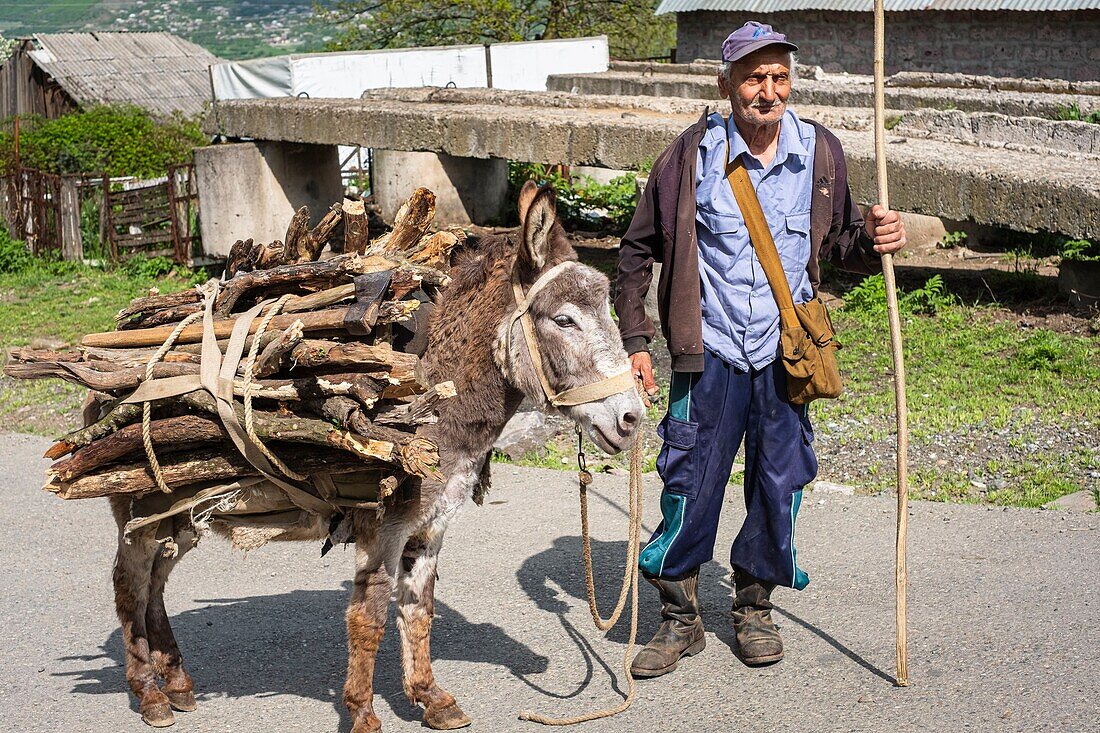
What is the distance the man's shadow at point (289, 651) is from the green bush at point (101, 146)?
1440 centimetres

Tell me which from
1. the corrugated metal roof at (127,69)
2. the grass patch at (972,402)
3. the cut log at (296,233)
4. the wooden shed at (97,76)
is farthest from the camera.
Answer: the wooden shed at (97,76)

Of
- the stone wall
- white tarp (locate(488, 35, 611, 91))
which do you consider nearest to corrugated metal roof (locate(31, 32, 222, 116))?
white tarp (locate(488, 35, 611, 91))

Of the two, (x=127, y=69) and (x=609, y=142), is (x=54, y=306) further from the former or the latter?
(x=127, y=69)

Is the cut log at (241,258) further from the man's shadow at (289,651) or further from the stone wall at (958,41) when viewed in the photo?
the stone wall at (958,41)

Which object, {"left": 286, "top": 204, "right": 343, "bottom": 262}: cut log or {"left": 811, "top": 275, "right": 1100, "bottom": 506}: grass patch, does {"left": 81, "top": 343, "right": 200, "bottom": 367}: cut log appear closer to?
{"left": 286, "top": 204, "right": 343, "bottom": 262}: cut log

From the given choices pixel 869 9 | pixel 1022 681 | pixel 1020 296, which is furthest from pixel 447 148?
pixel 1022 681

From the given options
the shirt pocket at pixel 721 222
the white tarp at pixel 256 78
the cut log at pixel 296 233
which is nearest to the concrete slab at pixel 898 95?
the white tarp at pixel 256 78

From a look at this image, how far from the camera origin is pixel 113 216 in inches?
614

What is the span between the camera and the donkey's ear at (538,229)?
358cm

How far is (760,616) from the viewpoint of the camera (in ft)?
14.6

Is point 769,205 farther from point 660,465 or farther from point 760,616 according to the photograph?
point 760,616

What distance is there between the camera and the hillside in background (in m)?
58.4

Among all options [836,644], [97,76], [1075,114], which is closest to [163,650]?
[836,644]

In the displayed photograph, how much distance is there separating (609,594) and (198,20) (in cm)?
7488
